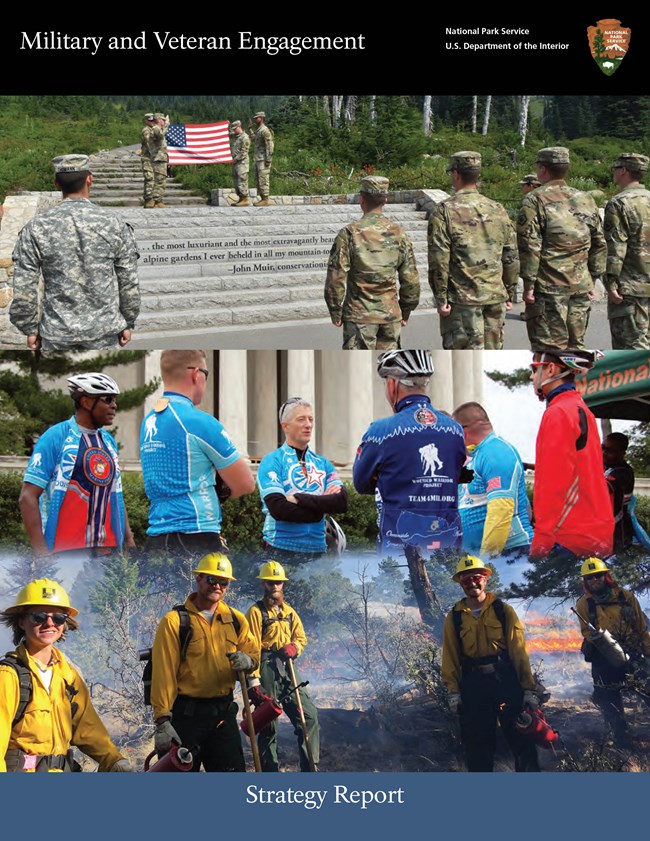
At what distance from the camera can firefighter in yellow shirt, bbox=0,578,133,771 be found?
661 cm

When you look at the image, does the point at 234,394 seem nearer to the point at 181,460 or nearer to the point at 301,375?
the point at 301,375

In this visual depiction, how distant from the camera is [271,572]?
7473 mm

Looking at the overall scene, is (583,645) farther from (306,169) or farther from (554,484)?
(306,169)

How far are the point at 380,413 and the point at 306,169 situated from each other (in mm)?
16395

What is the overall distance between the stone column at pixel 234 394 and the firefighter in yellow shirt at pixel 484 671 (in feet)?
5.83

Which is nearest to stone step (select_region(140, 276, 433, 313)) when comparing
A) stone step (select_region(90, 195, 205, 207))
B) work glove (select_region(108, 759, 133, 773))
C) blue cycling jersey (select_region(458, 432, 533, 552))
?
stone step (select_region(90, 195, 205, 207))

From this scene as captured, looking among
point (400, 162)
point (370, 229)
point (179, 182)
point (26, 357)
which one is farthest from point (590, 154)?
point (26, 357)

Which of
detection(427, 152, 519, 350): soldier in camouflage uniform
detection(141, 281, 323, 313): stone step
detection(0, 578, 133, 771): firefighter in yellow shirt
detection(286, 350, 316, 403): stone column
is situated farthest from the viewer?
detection(141, 281, 323, 313): stone step

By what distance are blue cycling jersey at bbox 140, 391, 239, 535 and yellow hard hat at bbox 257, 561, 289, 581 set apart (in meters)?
0.49

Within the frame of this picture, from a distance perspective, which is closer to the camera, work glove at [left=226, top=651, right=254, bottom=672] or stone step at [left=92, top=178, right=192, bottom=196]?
work glove at [left=226, top=651, right=254, bottom=672]

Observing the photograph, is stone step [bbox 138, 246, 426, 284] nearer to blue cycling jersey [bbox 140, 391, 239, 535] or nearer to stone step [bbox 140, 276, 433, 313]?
stone step [bbox 140, 276, 433, 313]

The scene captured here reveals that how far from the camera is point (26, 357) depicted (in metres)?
8.54

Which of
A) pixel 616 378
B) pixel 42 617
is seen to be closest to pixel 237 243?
pixel 616 378
